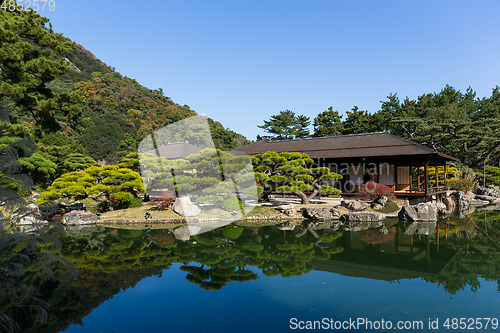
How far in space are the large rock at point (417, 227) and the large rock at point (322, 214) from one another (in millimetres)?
2611

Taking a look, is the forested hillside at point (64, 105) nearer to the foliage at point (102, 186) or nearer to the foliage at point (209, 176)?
the foliage at point (102, 186)

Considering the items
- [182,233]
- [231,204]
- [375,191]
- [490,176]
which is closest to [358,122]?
[490,176]

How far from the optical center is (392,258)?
23.1ft

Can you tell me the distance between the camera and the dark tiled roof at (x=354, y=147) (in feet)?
50.6

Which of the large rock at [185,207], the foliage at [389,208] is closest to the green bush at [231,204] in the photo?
the large rock at [185,207]

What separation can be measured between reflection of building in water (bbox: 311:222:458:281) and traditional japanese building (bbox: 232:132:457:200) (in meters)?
6.97


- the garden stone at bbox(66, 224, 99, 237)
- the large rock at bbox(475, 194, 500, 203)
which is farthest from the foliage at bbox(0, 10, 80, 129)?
the large rock at bbox(475, 194, 500, 203)

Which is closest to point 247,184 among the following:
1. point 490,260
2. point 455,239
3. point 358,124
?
point 455,239

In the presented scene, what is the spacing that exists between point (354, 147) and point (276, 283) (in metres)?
13.8

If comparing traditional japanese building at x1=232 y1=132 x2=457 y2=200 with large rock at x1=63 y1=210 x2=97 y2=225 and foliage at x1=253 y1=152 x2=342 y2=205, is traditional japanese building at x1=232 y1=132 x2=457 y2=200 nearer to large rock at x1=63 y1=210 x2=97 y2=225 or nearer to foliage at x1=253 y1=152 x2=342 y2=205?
foliage at x1=253 y1=152 x2=342 y2=205

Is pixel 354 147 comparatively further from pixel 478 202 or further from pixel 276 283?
pixel 276 283

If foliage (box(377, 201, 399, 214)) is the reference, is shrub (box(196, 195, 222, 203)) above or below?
above

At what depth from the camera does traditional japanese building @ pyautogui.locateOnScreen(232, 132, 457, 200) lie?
49.9 ft

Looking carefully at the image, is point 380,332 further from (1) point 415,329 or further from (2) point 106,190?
(2) point 106,190
